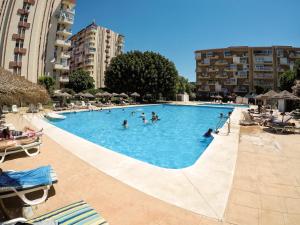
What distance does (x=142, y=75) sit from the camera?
153ft

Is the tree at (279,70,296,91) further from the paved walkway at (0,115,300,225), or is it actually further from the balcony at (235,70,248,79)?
the paved walkway at (0,115,300,225)

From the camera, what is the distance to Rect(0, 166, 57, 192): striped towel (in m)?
4.72

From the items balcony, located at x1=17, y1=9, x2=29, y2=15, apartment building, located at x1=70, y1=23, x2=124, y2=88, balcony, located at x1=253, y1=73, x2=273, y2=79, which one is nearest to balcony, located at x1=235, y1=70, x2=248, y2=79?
balcony, located at x1=253, y1=73, x2=273, y2=79

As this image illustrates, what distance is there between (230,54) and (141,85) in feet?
115

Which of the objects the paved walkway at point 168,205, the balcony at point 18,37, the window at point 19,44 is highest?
the balcony at point 18,37

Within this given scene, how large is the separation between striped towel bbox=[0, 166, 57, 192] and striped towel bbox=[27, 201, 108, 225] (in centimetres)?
150

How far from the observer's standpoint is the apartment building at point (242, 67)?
60.7 metres

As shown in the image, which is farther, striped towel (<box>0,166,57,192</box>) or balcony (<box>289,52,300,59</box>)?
balcony (<box>289,52,300,59</box>)

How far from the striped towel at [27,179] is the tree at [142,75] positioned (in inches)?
1654

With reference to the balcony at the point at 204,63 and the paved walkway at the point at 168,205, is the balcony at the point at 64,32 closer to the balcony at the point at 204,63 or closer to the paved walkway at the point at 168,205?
the paved walkway at the point at 168,205

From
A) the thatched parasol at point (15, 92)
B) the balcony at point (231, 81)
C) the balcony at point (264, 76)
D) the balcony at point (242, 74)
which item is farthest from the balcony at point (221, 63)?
the thatched parasol at point (15, 92)

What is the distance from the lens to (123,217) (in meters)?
4.38

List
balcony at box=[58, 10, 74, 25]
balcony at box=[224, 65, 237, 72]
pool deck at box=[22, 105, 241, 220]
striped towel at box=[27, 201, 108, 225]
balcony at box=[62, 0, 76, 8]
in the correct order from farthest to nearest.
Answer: balcony at box=[224, 65, 237, 72] < balcony at box=[62, 0, 76, 8] < balcony at box=[58, 10, 74, 25] < pool deck at box=[22, 105, 241, 220] < striped towel at box=[27, 201, 108, 225]

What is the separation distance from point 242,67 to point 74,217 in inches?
2734
